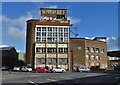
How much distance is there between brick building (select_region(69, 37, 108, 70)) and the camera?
89062 millimetres

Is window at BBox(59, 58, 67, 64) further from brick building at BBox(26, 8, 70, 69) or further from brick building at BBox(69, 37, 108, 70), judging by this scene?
brick building at BBox(69, 37, 108, 70)

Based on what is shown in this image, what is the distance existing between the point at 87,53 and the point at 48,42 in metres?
14.1

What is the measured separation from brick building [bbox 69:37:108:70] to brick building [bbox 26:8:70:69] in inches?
146

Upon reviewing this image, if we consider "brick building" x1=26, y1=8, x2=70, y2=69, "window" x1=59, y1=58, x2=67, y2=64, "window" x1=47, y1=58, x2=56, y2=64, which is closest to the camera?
"brick building" x1=26, y1=8, x2=70, y2=69

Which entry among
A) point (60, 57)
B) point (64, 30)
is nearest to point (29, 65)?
point (60, 57)

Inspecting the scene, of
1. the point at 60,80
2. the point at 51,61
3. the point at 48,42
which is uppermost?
the point at 48,42

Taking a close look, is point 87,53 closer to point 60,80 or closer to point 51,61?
point 51,61

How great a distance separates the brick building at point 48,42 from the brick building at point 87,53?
371cm

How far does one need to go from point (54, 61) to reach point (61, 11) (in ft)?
52.7

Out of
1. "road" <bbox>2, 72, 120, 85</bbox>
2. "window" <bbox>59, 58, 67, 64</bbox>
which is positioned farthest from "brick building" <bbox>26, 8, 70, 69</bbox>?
"road" <bbox>2, 72, 120, 85</bbox>

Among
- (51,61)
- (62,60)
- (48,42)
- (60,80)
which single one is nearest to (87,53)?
(62,60)

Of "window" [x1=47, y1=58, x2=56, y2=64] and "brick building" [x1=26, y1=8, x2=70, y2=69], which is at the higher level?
"brick building" [x1=26, y1=8, x2=70, y2=69]

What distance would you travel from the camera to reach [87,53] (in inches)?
3597

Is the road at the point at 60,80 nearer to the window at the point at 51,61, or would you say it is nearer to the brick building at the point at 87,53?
the window at the point at 51,61
